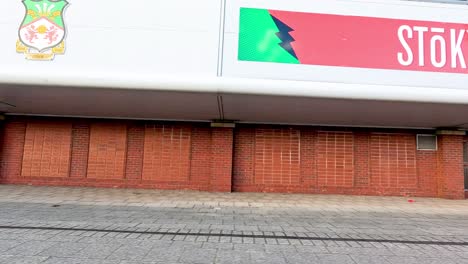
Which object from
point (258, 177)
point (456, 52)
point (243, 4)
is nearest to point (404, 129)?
point (456, 52)

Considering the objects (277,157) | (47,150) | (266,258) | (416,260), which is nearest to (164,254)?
(266,258)

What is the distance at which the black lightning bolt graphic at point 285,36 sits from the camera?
892cm

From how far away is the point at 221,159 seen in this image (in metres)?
11.8

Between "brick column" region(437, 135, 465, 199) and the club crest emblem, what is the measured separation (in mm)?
13691

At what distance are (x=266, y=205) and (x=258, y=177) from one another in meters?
2.75

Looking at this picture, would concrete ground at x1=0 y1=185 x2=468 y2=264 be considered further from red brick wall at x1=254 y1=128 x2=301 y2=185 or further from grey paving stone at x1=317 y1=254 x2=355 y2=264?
red brick wall at x1=254 y1=128 x2=301 y2=185

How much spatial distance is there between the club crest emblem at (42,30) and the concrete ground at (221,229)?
13.9ft

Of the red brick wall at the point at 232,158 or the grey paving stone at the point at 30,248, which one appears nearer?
the grey paving stone at the point at 30,248

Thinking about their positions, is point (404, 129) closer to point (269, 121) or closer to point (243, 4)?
point (269, 121)

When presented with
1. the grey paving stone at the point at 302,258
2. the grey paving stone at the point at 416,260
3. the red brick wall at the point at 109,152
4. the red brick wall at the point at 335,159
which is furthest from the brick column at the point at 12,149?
the grey paving stone at the point at 416,260

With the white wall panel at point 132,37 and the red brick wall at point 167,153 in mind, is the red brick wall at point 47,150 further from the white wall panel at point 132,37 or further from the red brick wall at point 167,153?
the white wall panel at point 132,37

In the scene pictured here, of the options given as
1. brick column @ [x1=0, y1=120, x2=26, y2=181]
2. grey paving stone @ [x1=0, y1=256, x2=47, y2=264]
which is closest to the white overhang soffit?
brick column @ [x1=0, y1=120, x2=26, y2=181]

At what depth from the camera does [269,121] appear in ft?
39.5

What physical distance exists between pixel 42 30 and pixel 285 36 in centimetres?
692
